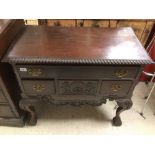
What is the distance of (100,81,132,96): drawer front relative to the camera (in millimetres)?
1046

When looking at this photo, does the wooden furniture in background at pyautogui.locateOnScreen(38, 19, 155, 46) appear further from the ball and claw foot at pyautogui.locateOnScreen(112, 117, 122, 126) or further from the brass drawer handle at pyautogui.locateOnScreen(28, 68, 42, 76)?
the ball and claw foot at pyautogui.locateOnScreen(112, 117, 122, 126)

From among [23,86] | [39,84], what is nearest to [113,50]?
[39,84]

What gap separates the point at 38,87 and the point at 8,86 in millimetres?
207

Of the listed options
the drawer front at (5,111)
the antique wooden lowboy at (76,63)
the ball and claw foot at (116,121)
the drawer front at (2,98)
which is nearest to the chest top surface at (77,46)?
the antique wooden lowboy at (76,63)

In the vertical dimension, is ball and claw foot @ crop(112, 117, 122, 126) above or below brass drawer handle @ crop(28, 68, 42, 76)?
below

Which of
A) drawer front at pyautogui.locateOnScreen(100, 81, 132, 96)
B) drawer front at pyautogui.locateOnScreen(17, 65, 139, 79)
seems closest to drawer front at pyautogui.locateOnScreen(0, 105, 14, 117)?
drawer front at pyautogui.locateOnScreen(17, 65, 139, 79)

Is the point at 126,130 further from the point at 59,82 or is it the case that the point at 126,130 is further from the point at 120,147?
the point at 120,147

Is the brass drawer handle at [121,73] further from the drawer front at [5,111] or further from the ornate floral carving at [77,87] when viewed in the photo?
the drawer front at [5,111]

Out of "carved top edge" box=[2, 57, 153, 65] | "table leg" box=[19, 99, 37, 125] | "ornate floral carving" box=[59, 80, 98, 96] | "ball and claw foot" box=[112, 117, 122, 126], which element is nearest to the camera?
"carved top edge" box=[2, 57, 153, 65]

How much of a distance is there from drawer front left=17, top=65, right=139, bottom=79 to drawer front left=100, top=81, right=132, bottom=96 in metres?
0.06

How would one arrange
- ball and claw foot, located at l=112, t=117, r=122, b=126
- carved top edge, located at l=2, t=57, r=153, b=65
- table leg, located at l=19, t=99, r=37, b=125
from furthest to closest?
ball and claw foot, located at l=112, t=117, r=122, b=126, table leg, located at l=19, t=99, r=37, b=125, carved top edge, located at l=2, t=57, r=153, b=65

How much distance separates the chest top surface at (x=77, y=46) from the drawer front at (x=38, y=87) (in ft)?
0.61

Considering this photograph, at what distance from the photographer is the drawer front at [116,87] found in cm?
105

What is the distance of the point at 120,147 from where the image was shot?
0.54 m
